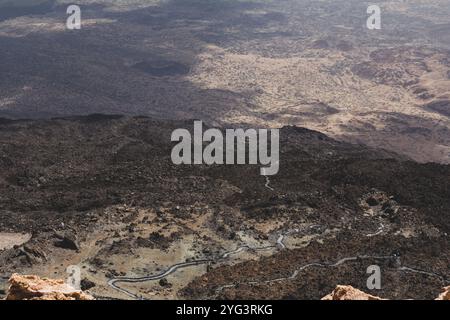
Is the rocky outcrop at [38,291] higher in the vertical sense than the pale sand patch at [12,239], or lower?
higher

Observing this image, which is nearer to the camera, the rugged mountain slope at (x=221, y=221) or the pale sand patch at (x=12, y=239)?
the rugged mountain slope at (x=221, y=221)

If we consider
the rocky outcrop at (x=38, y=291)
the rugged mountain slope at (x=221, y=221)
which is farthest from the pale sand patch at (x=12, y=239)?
the rocky outcrop at (x=38, y=291)

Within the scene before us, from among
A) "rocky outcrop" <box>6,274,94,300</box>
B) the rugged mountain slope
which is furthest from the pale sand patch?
"rocky outcrop" <box>6,274,94,300</box>

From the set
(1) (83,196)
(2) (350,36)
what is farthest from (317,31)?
(1) (83,196)

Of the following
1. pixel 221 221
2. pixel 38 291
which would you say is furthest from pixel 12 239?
pixel 38 291

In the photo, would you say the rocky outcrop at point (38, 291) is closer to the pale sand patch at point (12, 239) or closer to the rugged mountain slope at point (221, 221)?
the rugged mountain slope at point (221, 221)

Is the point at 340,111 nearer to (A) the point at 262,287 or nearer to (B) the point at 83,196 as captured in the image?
(B) the point at 83,196
